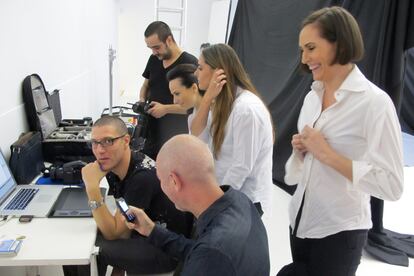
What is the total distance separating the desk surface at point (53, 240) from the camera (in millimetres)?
1262

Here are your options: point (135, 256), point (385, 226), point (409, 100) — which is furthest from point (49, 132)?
point (409, 100)

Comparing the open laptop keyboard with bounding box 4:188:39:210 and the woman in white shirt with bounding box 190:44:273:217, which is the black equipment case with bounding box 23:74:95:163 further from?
the woman in white shirt with bounding box 190:44:273:217

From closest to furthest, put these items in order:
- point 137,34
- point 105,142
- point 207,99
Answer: point 105,142, point 207,99, point 137,34

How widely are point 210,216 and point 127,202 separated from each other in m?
0.64

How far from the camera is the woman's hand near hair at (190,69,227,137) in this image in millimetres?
1650

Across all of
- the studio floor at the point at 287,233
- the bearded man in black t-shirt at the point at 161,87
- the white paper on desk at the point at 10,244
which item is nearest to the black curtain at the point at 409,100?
the studio floor at the point at 287,233

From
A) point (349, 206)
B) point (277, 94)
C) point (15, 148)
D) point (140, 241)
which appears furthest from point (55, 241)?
point (277, 94)

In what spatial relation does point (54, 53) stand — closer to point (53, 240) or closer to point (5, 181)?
point (5, 181)

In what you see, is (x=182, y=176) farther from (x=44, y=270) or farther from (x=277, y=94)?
(x=277, y=94)

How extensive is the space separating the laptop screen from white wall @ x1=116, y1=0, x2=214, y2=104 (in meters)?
4.75

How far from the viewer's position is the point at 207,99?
1.76 m

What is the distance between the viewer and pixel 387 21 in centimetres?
232

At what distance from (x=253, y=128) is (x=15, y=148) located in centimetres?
119

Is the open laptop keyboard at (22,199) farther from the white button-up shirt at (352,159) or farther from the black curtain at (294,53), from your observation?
the black curtain at (294,53)
